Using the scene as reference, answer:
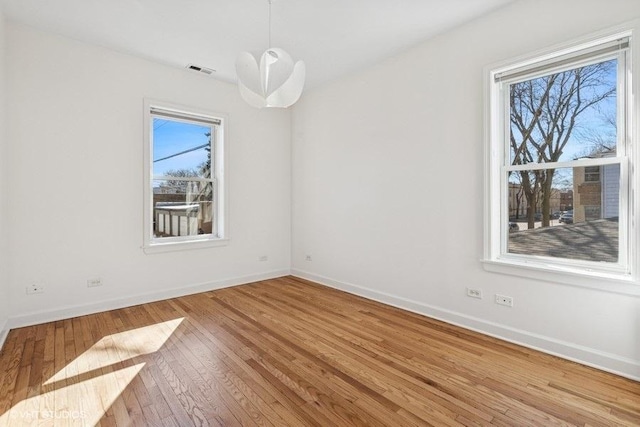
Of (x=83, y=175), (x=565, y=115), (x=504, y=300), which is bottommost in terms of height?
(x=504, y=300)

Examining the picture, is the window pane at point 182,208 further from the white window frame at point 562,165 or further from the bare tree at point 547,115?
the bare tree at point 547,115

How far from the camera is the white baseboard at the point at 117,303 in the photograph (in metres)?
3.11

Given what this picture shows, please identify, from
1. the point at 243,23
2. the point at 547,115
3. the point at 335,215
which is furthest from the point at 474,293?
the point at 243,23

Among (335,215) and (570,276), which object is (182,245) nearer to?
(335,215)

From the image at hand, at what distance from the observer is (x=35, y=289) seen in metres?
3.16

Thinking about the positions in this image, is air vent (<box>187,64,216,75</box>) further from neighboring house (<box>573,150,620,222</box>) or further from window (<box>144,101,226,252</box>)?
neighboring house (<box>573,150,620,222</box>)

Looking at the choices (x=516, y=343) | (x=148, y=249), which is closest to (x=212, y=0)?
(x=148, y=249)

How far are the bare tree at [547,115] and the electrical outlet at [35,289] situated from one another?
4822 mm

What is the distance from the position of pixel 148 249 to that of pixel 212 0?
2838mm

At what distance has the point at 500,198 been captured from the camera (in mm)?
2945

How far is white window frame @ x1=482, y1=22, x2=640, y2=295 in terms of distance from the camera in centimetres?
220

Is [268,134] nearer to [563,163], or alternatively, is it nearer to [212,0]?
[212,0]

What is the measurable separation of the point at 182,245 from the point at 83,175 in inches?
53.4

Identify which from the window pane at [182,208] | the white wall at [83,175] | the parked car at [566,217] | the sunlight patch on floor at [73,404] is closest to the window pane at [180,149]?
the window pane at [182,208]
